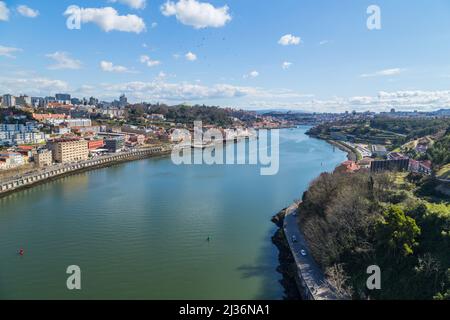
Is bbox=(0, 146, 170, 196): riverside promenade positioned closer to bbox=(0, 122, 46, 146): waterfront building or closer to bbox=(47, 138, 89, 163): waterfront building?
bbox=(47, 138, 89, 163): waterfront building

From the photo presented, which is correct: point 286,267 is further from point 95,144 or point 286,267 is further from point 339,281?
point 95,144

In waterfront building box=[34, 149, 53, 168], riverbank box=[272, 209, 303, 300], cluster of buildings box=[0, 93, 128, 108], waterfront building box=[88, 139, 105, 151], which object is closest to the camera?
riverbank box=[272, 209, 303, 300]

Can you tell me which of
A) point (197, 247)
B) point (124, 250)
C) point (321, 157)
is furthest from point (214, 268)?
point (321, 157)

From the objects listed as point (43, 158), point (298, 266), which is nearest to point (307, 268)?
point (298, 266)

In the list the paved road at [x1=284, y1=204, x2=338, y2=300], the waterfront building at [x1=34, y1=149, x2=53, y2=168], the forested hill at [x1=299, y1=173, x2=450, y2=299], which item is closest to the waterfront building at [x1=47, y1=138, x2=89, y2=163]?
the waterfront building at [x1=34, y1=149, x2=53, y2=168]
